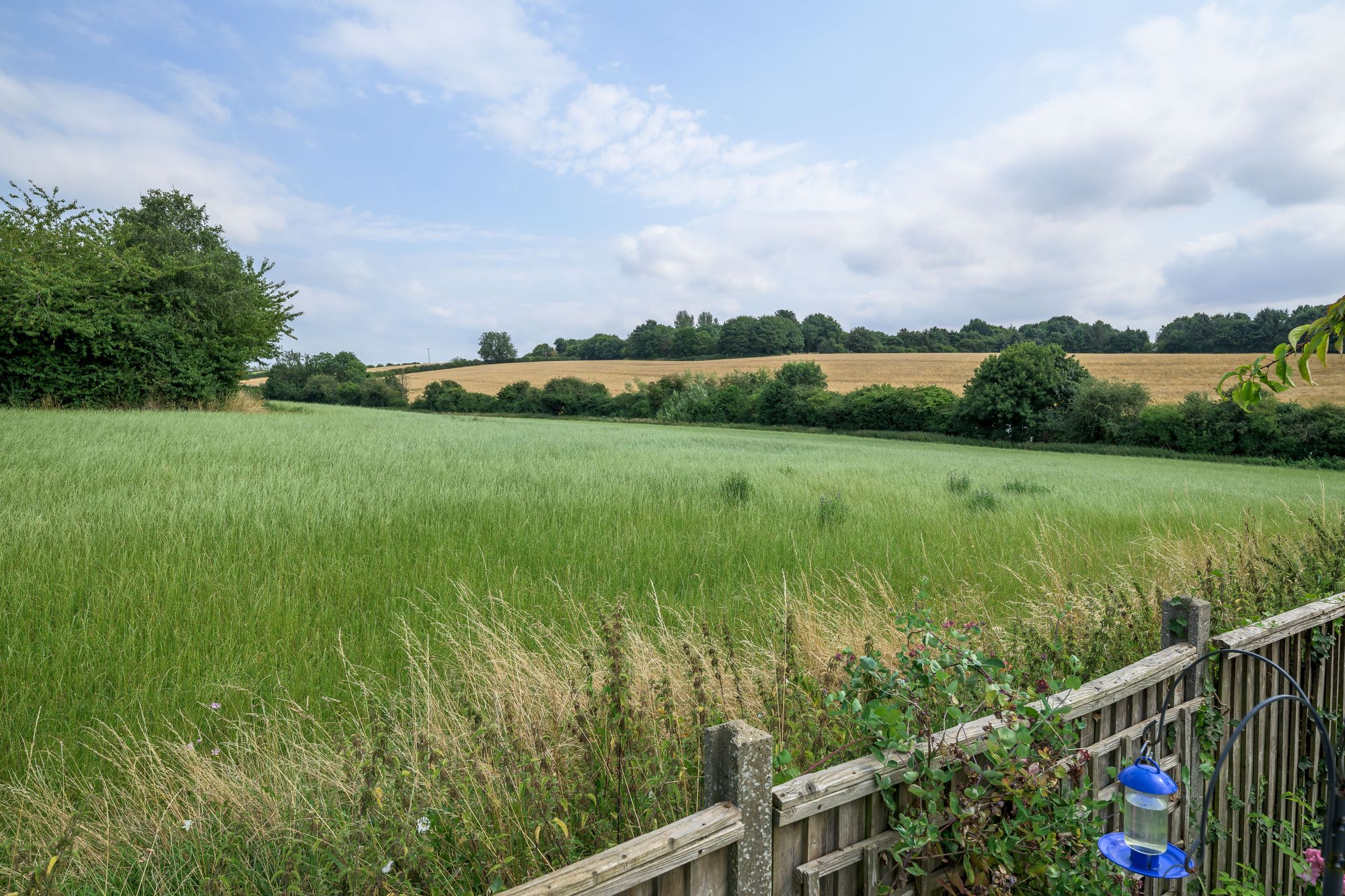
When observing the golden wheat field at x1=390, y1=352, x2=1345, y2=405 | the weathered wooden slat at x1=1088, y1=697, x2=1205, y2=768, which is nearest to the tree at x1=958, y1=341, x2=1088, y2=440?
the golden wheat field at x1=390, y1=352, x2=1345, y2=405

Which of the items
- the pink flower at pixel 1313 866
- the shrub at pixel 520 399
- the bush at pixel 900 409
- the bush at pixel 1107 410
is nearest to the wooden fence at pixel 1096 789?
the pink flower at pixel 1313 866

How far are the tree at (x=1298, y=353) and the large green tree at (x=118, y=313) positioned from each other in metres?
31.2

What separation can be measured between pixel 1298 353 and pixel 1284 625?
1.55m

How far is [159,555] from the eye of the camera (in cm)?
590

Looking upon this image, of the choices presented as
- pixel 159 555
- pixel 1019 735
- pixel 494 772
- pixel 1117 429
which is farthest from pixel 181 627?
pixel 1117 429

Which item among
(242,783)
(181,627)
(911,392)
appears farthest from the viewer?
(911,392)

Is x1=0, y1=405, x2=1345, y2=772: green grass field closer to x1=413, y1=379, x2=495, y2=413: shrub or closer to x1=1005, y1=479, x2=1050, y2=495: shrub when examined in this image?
x1=1005, y1=479, x2=1050, y2=495: shrub

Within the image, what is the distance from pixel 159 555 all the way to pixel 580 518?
13.7ft

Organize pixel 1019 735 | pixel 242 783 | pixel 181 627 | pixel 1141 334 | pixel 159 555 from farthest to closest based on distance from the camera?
1. pixel 1141 334
2. pixel 159 555
3. pixel 181 627
4. pixel 242 783
5. pixel 1019 735

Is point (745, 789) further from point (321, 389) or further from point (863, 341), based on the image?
point (863, 341)

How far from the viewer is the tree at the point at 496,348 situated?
117688 mm

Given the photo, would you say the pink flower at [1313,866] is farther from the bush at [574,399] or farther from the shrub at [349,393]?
the shrub at [349,393]

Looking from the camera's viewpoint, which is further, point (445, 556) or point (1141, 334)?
point (1141, 334)

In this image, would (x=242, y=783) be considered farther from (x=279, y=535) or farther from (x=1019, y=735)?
(x=279, y=535)
